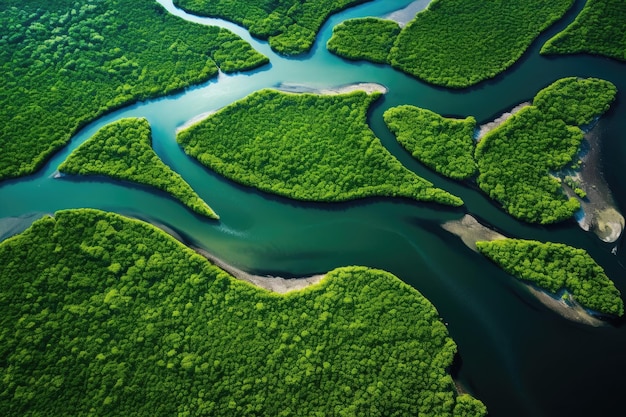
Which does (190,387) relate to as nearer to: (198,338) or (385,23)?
(198,338)

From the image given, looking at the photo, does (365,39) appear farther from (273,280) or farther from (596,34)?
(273,280)

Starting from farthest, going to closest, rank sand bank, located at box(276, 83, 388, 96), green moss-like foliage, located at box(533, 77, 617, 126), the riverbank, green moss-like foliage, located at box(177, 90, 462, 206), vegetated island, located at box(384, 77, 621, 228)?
sand bank, located at box(276, 83, 388, 96)
green moss-like foliage, located at box(533, 77, 617, 126)
green moss-like foliage, located at box(177, 90, 462, 206)
vegetated island, located at box(384, 77, 621, 228)
the riverbank

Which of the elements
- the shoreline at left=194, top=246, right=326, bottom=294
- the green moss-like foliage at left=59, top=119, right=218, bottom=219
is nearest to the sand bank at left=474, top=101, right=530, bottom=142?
the shoreline at left=194, top=246, right=326, bottom=294

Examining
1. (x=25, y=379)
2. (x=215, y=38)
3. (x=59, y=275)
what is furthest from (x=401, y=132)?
(x=25, y=379)

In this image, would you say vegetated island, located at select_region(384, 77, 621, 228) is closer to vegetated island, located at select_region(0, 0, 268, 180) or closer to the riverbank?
the riverbank

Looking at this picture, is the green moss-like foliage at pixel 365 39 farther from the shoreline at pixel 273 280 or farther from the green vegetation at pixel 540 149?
the shoreline at pixel 273 280

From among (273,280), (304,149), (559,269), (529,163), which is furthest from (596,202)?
(273,280)
